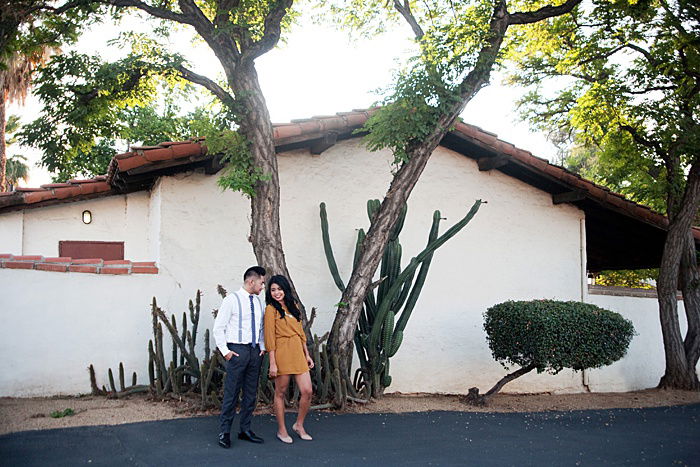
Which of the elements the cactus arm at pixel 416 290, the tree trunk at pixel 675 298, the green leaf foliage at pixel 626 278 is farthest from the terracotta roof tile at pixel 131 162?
the green leaf foliage at pixel 626 278

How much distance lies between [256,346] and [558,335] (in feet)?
15.0

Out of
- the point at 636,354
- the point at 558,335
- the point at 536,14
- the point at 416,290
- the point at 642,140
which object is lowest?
the point at 636,354

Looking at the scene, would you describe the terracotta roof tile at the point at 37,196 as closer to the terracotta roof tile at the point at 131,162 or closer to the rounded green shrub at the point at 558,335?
the terracotta roof tile at the point at 131,162

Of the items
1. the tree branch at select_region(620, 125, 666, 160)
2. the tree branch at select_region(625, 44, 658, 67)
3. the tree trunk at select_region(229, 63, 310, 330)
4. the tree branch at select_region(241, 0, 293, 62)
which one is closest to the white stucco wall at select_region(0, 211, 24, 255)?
the tree trunk at select_region(229, 63, 310, 330)

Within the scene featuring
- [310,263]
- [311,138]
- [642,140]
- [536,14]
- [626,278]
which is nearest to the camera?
[536,14]

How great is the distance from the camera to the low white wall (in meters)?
12.4

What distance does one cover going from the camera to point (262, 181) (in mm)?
8492

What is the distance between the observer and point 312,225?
1025cm

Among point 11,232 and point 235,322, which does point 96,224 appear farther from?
point 235,322

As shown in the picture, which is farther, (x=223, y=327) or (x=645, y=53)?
(x=645, y=53)

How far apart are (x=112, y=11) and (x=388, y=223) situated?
4831 millimetres

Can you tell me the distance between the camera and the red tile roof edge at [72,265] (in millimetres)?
8227

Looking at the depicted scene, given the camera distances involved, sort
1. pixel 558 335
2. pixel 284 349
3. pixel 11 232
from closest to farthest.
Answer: pixel 284 349, pixel 558 335, pixel 11 232

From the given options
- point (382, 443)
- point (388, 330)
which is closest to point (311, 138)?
point (388, 330)
